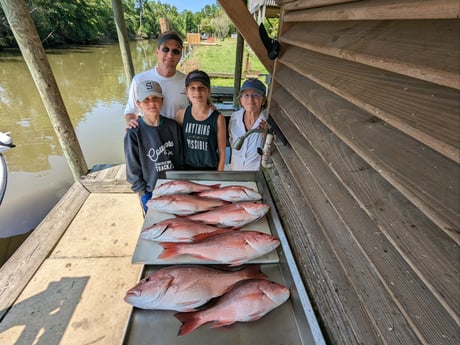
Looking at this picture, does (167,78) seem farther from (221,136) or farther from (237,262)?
(237,262)

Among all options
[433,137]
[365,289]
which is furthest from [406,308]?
[433,137]

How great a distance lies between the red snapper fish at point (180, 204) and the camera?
151 centimetres

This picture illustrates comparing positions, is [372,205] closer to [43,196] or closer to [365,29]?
[365,29]

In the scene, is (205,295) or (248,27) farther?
(248,27)

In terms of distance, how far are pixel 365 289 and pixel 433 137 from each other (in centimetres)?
53

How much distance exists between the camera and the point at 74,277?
272cm

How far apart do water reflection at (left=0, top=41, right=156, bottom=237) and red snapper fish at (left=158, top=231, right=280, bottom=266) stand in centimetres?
455

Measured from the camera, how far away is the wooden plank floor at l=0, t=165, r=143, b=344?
2.25 meters

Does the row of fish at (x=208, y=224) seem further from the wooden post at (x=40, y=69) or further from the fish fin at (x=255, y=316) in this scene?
the wooden post at (x=40, y=69)

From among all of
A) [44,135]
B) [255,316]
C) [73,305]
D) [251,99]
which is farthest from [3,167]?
[44,135]

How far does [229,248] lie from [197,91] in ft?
5.08

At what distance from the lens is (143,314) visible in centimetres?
103

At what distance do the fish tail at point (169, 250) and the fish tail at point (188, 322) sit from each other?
29 centimetres

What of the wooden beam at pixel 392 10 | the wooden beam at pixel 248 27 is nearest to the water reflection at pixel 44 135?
the wooden beam at pixel 248 27
